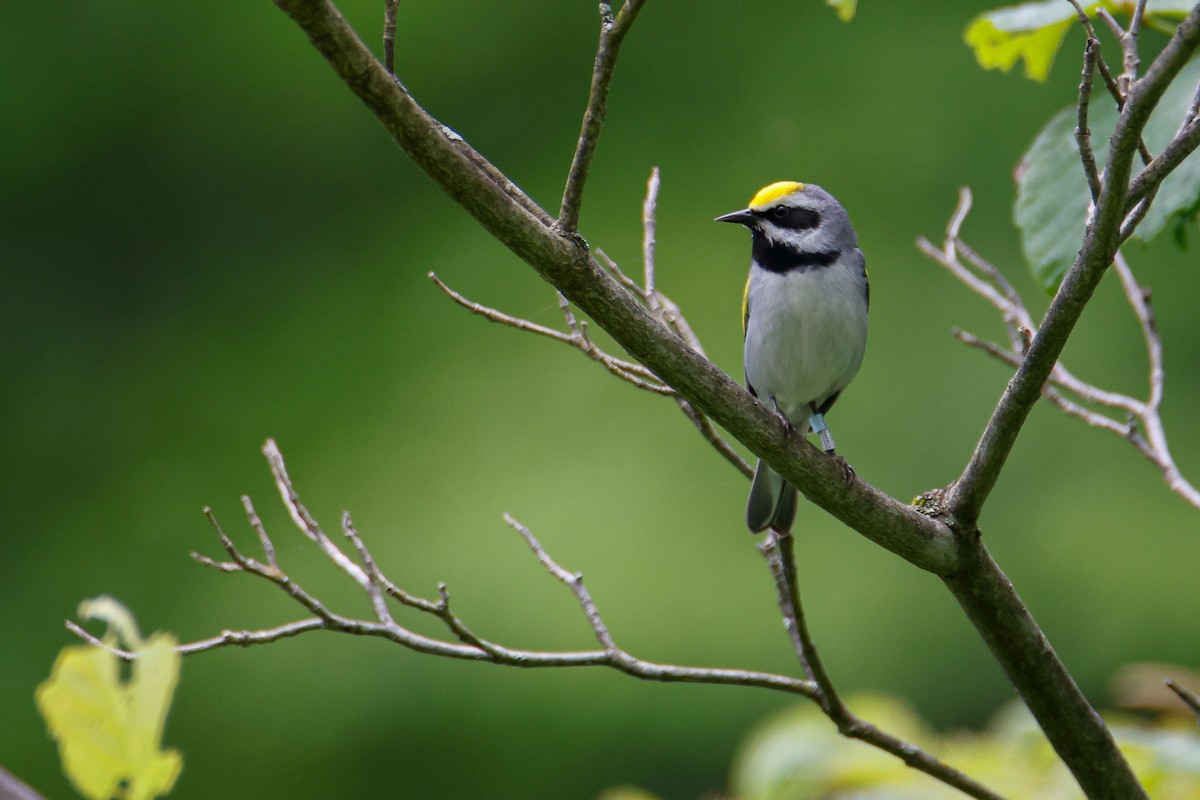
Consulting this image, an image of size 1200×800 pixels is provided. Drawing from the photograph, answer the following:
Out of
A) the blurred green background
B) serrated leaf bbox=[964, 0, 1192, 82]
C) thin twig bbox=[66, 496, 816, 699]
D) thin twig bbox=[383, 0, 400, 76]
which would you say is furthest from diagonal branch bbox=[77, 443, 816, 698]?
the blurred green background

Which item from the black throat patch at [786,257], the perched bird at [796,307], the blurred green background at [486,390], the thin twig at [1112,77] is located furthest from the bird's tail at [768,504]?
the blurred green background at [486,390]

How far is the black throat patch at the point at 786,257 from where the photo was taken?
1903mm

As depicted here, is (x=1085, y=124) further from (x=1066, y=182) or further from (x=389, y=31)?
(x=389, y=31)

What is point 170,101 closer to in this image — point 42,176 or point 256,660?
point 42,176

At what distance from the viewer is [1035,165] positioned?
1.32 m

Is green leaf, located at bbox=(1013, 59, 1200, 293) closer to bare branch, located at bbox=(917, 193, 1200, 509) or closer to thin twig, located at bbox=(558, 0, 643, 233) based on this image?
bare branch, located at bbox=(917, 193, 1200, 509)

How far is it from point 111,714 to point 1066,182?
114 cm

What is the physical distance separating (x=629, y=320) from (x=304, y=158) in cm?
379

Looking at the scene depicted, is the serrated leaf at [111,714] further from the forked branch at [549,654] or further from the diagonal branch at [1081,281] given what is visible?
the diagonal branch at [1081,281]

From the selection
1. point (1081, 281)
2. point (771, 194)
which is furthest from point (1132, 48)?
point (771, 194)

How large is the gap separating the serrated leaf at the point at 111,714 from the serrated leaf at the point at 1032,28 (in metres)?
1.07

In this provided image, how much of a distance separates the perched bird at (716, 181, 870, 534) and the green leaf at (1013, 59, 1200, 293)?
0.56m

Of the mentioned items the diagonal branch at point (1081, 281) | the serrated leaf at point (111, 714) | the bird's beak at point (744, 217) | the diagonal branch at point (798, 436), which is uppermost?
the bird's beak at point (744, 217)

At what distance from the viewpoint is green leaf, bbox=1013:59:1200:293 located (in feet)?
4.06
